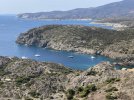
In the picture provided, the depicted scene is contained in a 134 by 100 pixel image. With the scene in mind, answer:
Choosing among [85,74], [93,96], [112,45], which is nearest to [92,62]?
[112,45]

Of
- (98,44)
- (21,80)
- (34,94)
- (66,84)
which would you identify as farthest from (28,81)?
(98,44)

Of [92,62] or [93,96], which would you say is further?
[92,62]

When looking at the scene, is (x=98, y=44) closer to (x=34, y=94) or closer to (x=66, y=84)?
(x=66, y=84)

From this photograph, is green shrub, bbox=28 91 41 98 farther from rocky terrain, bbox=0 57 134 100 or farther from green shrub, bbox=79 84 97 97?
green shrub, bbox=79 84 97 97

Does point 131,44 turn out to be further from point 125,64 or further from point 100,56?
point 125,64

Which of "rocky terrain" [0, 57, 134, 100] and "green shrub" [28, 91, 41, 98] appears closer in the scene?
"rocky terrain" [0, 57, 134, 100]

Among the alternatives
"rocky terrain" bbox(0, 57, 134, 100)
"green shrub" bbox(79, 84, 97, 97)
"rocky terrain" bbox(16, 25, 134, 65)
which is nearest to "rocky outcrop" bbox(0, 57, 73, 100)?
"rocky terrain" bbox(0, 57, 134, 100)

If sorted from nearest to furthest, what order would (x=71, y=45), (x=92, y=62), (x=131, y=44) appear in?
(x=92, y=62) < (x=131, y=44) < (x=71, y=45)

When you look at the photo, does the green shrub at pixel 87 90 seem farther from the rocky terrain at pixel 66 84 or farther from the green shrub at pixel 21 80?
the green shrub at pixel 21 80
